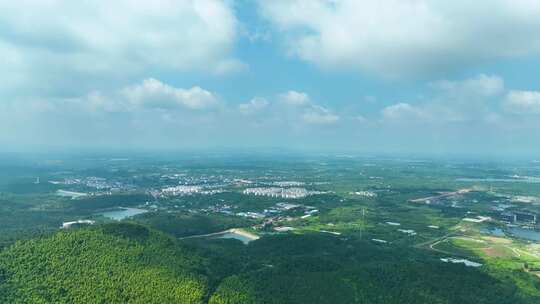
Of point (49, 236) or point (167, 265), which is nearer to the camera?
point (167, 265)

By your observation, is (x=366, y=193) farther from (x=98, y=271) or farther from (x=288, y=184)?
(x=98, y=271)

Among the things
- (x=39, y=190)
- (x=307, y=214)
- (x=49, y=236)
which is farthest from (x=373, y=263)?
(x=39, y=190)

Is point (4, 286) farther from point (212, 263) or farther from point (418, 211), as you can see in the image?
point (418, 211)

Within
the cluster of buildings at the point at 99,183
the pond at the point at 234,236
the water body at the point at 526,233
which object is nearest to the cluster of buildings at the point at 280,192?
the cluster of buildings at the point at 99,183

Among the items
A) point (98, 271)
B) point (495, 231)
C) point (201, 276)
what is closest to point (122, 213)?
point (98, 271)

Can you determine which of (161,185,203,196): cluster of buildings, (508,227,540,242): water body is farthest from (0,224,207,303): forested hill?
(161,185,203,196): cluster of buildings

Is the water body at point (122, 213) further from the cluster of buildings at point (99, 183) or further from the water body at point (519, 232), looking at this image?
the water body at point (519, 232)
